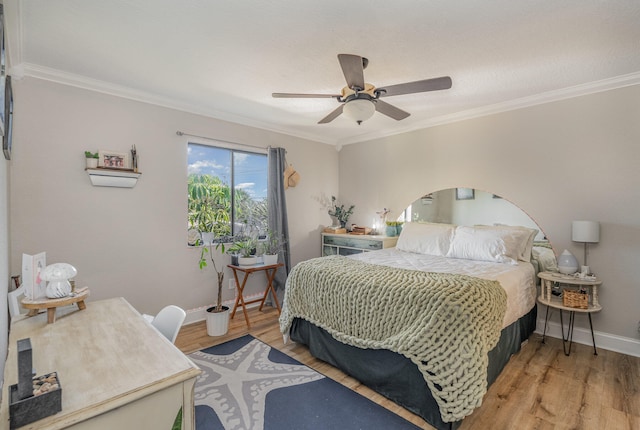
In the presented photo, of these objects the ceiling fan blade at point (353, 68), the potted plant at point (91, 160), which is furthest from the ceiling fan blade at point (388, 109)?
the potted plant at point (91, 160)

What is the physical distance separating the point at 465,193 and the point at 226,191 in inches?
118

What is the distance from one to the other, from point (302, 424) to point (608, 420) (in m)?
1.90

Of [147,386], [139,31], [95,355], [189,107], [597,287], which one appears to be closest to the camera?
[147,386]

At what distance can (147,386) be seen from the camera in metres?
0.95

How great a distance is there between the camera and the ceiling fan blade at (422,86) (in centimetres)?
207

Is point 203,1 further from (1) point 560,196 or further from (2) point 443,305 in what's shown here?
(1) point 560,196

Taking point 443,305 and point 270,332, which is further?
point 270,332

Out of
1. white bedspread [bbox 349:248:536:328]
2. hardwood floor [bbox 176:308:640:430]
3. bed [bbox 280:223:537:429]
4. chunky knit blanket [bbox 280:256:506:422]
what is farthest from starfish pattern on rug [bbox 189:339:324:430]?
white bedspread [bbox 349:248:536:328]

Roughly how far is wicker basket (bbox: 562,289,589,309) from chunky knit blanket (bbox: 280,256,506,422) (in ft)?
3.64

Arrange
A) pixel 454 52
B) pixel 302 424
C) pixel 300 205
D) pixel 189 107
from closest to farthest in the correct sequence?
pixel 302 424 → pixel 454 52 → pixel 189 107 → pixel 300 205

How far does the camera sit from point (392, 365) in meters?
2.02

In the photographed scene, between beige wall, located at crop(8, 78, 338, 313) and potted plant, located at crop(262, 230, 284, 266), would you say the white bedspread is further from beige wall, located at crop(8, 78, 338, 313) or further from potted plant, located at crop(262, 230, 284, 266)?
beige wall, located at crop(8, 78, 338, 313)

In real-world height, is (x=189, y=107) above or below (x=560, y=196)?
above

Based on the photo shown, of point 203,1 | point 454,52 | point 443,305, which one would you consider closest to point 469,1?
point 454,52
